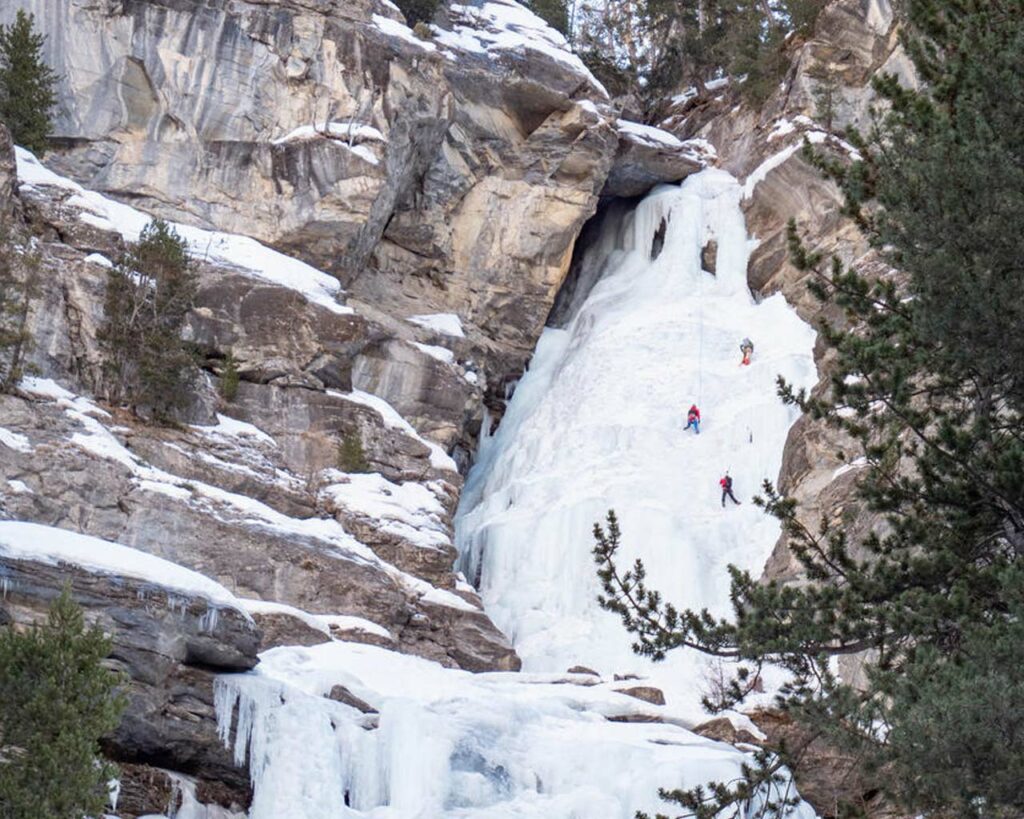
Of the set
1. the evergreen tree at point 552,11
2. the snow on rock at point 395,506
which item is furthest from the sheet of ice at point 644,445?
the evergreen tree at point 552,11

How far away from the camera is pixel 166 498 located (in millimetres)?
23609

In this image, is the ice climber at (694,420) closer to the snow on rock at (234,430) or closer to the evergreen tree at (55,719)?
the snow on rock at (234,430)

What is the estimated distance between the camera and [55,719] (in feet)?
39.8

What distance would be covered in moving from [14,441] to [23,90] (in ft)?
35.8

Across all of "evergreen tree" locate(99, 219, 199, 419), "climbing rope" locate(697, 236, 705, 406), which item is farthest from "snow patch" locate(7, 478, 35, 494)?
"climbing rope" locate(697, 236, 705, 406)

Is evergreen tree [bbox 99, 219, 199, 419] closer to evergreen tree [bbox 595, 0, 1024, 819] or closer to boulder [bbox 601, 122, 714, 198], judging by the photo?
evergreen tree [bbox 595, 0, 1024, 819]

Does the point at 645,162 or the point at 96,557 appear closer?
the point at 96,557

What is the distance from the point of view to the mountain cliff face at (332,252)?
78.1 ft

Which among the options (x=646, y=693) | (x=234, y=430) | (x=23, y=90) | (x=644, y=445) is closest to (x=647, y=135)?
(x=644, y=445)

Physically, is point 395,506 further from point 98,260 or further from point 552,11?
point 552,11

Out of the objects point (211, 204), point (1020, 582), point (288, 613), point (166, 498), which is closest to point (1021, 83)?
point (1020, 582)

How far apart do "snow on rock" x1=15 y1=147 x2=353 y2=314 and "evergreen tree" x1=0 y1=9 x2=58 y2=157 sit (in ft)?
1.90

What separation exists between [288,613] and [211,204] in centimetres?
1339

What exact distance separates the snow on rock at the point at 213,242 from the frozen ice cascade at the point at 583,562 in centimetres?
633
